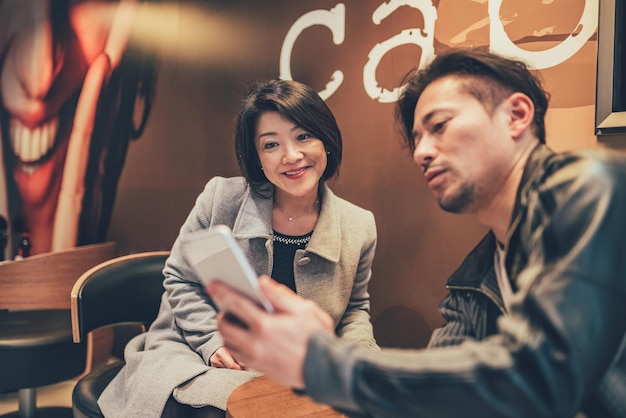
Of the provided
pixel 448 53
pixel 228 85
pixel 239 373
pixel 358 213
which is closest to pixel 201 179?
pixel 228 85

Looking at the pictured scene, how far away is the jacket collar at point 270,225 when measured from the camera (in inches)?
83.2

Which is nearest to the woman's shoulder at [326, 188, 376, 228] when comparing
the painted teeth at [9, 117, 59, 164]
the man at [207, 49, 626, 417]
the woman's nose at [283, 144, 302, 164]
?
the woman's nose at [283, 144, 302, 164]

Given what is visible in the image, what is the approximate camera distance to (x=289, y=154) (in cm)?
206

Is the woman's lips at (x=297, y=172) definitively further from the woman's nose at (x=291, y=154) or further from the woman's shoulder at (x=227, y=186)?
the woman's shoulder at (x=227, y=186)

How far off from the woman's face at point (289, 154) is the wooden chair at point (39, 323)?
4.96 feet

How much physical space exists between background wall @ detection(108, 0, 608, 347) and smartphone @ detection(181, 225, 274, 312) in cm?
140

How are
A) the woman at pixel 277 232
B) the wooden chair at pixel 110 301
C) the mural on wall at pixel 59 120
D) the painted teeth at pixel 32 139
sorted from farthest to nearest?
the painted teeth at pixel 32 139 → the mural on wall at pixel 59 120 → the wooden chair at pixel 110 301 → the woman at pixel 277 232

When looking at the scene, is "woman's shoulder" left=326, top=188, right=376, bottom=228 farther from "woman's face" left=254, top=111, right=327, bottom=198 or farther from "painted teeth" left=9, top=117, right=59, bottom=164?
"painted teeth" left=9, top=117, right=59, bottom=164

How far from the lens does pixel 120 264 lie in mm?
2535

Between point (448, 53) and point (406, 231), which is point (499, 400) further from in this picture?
point (406, 231)

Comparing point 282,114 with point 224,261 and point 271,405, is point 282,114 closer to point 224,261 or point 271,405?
point 271,405

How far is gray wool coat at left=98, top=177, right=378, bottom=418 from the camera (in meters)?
1.93

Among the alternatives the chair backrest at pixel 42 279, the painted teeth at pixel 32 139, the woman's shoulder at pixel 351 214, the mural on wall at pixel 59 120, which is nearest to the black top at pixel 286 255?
the woman's shoulder at pixel 351 214

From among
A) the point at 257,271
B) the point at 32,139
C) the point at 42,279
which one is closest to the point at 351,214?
the point at 257,271
